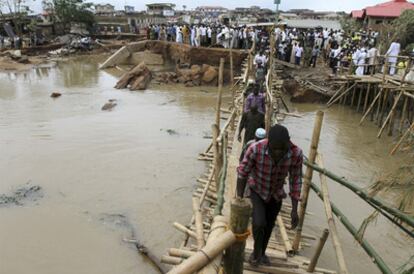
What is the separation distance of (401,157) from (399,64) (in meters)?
4.78

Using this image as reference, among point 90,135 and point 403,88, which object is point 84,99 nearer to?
point 90,135

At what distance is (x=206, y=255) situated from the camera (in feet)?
6.66

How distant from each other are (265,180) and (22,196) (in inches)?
262

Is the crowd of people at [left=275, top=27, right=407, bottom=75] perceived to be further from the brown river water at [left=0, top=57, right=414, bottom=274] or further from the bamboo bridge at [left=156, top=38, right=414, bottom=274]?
the bamboo bridge at [left=156, top=38, right=414, bottom=274]

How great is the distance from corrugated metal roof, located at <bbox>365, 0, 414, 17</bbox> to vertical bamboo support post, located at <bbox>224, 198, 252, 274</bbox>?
24648 millimetres

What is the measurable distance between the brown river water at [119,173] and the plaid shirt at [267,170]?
2.98 m

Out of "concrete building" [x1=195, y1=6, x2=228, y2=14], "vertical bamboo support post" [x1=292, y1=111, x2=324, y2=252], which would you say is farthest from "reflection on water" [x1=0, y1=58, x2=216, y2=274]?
"concrete building" [x1=195, y1=6, x2=228, y2=14]

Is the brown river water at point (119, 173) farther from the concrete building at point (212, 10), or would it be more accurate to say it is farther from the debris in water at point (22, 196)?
the concrete building at point (212, 10)

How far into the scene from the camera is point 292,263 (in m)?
4.02

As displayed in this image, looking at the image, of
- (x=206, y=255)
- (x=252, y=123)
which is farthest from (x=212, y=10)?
(x=206, y=255)

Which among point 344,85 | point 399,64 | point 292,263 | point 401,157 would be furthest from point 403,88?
point 292,263

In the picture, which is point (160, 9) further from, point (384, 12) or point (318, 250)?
point (318, 250)

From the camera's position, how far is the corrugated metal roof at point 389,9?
2328cm

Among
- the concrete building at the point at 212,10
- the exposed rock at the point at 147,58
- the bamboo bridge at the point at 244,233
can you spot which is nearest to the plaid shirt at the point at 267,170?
the bamboo bridge at the point at 244,233
